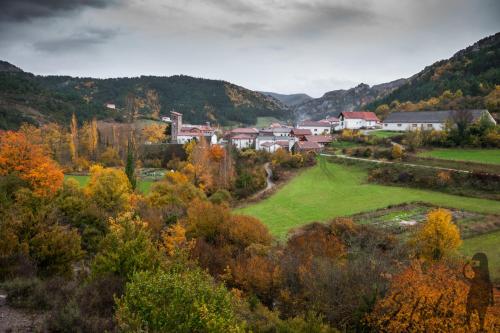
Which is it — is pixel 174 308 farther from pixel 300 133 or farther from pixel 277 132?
pixel 277 132

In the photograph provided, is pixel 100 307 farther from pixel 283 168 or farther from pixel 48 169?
pixel 283 168

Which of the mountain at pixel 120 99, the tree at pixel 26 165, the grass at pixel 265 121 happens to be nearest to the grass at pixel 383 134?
the tree at pixel 26 165

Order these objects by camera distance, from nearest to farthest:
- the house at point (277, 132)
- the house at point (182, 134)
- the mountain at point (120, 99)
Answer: the house at point (277, 132) < the house at point (182, 134) < the mountain at point (120, 99)

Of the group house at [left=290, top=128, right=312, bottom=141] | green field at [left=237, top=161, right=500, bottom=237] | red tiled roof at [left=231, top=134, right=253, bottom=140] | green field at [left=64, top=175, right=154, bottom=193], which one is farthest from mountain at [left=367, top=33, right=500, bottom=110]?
green field at [left=64, top=175, right=154, bottom=193]

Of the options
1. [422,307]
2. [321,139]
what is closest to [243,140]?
[321,139]

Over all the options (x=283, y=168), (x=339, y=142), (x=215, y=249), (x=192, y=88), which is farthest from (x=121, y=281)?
(x=192, y=88)

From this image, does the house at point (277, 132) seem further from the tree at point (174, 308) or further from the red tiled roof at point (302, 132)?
the tree at point (174, 308)

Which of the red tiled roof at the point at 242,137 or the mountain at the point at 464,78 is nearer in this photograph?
the red tiled roof at the point at 242,137
